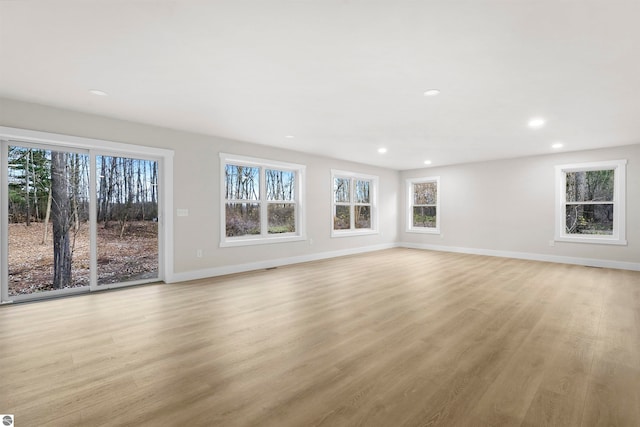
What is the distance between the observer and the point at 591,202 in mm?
6184

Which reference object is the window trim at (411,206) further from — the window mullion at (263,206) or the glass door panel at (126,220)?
the glass door panel at (126,220)

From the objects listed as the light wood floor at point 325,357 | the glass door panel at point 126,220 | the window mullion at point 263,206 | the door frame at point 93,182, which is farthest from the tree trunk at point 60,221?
the window mullion at point 263,206

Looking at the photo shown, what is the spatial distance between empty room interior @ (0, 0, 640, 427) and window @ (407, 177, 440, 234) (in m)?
1.85

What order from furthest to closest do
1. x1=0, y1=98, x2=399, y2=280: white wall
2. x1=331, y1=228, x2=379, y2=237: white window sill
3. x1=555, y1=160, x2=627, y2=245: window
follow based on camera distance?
x1=331, y1=228, x2=379, y2=237: white window sill, x1=555, y1=160, x2=627, y2=245: window, x1=0, y1=98, x2=399, y2=280: white wall

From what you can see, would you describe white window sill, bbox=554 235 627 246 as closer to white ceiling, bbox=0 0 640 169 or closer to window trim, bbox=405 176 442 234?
white ceiling, bbox=0 0 640 169

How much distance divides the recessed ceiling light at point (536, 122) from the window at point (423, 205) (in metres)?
3.87

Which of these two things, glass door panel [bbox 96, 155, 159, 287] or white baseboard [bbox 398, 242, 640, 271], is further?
white baseboard [bbox 398, 242, 640, 271]

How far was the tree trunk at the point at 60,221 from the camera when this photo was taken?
3916 millimetres

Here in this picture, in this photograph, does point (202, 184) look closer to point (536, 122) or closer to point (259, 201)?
point (259, 201)

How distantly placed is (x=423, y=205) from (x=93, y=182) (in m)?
7.91

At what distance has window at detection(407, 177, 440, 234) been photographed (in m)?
8.49

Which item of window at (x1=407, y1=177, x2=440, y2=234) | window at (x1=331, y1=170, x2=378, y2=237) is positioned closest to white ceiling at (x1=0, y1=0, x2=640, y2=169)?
window at (x1=331, y1=170, x2=378, y2=237)

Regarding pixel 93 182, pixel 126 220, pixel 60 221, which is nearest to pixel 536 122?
pixel 126 220

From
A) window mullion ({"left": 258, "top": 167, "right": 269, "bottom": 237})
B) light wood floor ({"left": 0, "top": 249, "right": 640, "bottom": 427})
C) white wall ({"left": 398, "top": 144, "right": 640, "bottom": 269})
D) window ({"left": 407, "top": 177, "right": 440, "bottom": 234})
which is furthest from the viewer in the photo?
window ({"left": 407, "top": 177, "right": 440, "bottom": 234})
